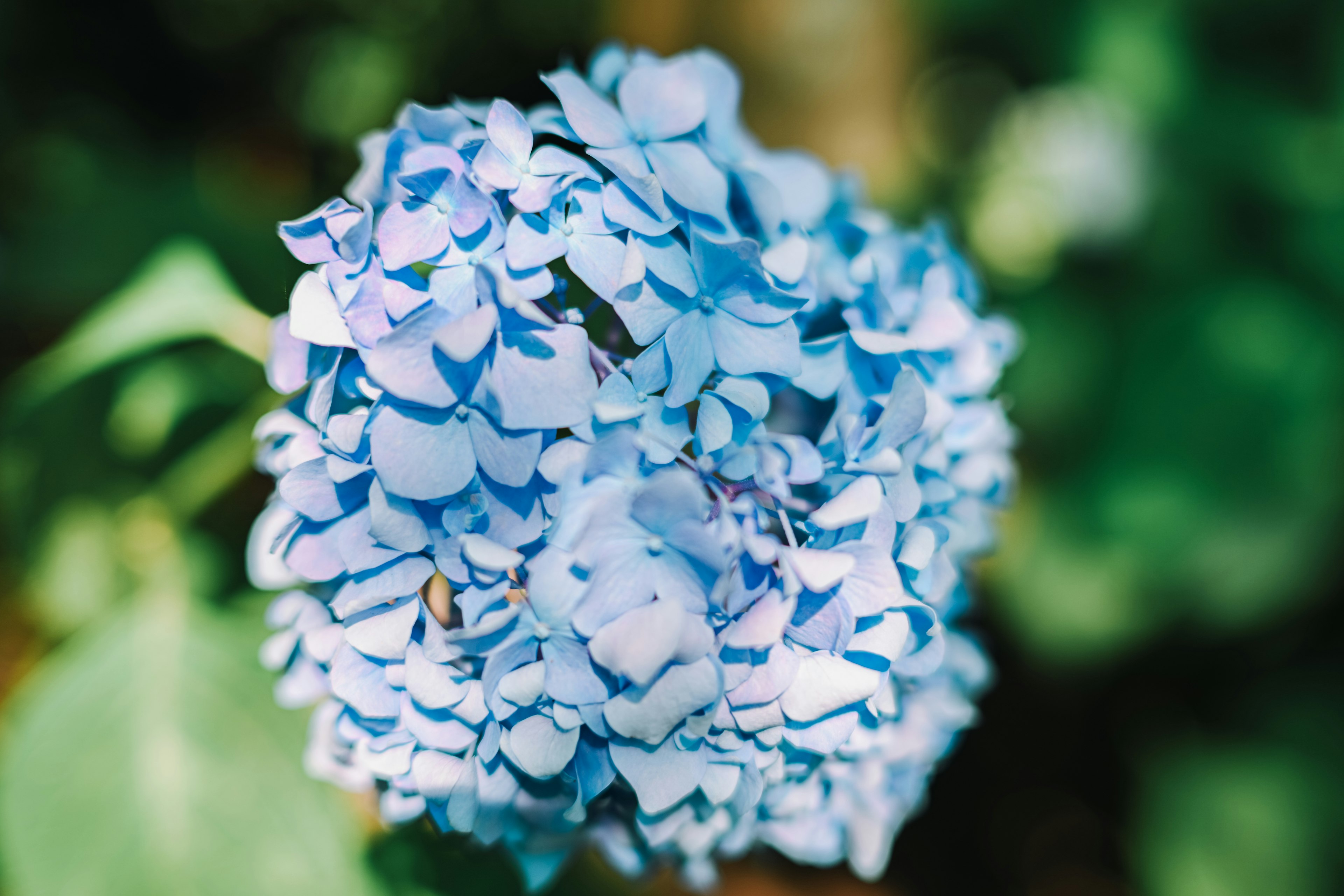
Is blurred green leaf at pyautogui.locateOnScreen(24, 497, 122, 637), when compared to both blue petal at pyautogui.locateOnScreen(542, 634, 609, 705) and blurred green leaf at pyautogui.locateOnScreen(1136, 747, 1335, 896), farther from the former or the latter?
blurred green leaf at pyautogui.locateOnScreen(1136, 747, 1335, 896)

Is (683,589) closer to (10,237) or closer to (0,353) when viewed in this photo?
(10,237)

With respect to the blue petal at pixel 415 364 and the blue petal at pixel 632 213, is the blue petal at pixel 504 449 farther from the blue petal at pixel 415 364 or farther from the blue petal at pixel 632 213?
the blue petal at pixel 632 213

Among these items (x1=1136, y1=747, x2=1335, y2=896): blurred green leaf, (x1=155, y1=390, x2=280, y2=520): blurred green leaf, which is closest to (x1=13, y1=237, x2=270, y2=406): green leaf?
(x1=155, y1=390, x2=280, y2=520): blurred green leaf

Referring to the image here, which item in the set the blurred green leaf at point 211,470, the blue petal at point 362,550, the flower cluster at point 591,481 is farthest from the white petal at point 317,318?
the blurred green leaf at point 211,470

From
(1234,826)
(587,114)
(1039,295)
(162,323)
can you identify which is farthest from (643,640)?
(1234,826)

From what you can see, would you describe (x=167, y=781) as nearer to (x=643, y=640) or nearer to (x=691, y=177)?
(x=643, y=640)

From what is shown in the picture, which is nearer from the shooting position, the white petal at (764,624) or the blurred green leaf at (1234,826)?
the white petal at (764,624)
